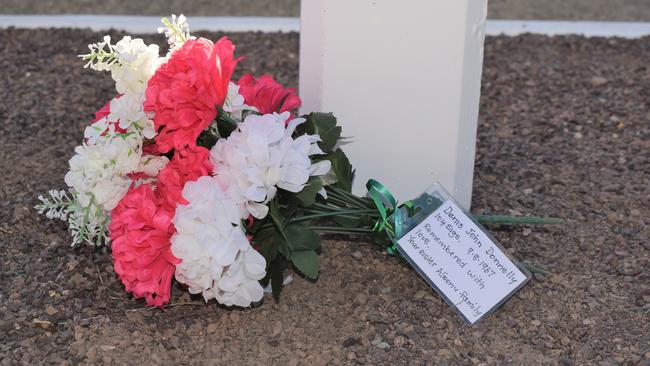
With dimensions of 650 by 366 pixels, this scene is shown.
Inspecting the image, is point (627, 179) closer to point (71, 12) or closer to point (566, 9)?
point (566, 9)

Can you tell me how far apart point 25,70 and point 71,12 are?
4.82 ft

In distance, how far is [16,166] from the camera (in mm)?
3098

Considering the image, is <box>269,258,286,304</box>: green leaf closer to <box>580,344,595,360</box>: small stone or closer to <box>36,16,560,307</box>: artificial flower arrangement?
<box>36,16,560,307</box>: artificial flower arrangement

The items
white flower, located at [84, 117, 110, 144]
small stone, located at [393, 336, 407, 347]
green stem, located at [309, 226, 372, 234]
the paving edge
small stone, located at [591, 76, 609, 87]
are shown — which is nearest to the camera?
small stone, located at [393, 336, 407, 347]

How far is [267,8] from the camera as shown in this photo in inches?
217

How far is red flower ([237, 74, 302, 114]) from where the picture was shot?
2.39 meters

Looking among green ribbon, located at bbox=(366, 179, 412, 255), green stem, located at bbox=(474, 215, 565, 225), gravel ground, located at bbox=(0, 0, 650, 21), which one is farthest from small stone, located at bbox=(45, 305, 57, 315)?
gravel ground, located at bbox=(0, 0, 650, 21)

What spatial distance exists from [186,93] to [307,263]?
493 mm

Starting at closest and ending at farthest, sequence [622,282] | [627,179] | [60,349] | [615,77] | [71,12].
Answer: [60,349], [622,282], [627,179], [615,77], [71,12]

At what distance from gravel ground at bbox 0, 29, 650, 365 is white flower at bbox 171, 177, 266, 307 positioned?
0.17 m

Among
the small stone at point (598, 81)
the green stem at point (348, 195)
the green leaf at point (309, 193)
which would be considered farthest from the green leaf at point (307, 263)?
the small stone at point (598, 81)

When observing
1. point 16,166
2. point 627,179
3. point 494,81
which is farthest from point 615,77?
point 16,166

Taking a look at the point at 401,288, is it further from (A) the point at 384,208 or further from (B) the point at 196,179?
(B) the point at 196,179

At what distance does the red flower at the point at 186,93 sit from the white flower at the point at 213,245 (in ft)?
0.42
